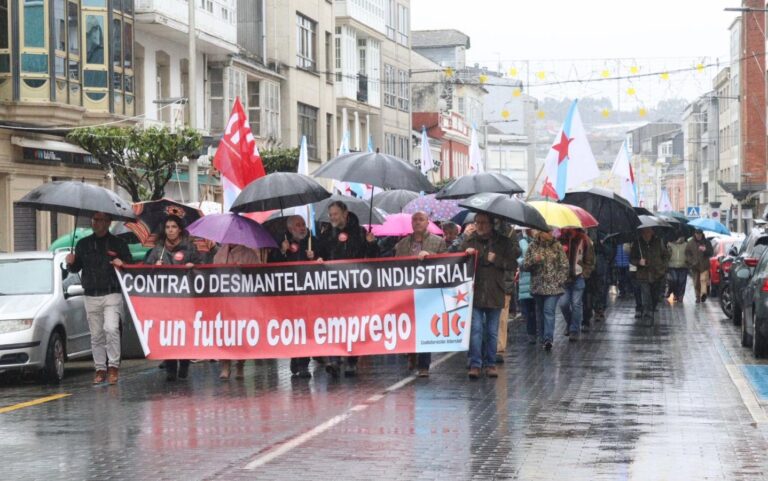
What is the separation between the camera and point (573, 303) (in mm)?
21984

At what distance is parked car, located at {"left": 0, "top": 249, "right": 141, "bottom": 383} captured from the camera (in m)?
16.1

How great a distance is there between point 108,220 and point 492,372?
458 centimetres

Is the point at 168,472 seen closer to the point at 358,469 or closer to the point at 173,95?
the point at 358,469

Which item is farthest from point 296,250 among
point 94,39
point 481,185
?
point 94,39

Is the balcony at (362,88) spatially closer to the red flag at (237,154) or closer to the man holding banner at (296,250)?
the red flag at (237,154)

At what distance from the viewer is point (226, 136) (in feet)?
58.2

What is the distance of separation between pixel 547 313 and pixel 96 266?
6.88 meters

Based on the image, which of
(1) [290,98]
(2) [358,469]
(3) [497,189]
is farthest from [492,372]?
(1) [290,98]

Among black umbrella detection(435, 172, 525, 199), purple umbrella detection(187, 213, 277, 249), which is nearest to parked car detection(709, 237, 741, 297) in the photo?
black umbrella detection(435, 172, 525, 199)

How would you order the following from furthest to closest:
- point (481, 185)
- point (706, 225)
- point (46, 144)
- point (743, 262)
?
point (706, 225) → point (46, 144) → point (743, 262) → point (481, 185)

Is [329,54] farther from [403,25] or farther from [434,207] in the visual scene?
[434,207]

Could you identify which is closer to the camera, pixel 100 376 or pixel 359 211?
pixel 100 376

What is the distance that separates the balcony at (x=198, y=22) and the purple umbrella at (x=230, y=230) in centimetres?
2107

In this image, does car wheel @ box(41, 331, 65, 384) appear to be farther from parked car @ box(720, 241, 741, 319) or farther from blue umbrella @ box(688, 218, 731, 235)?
blue umbrella @ box(688, 218, 731, 235)
